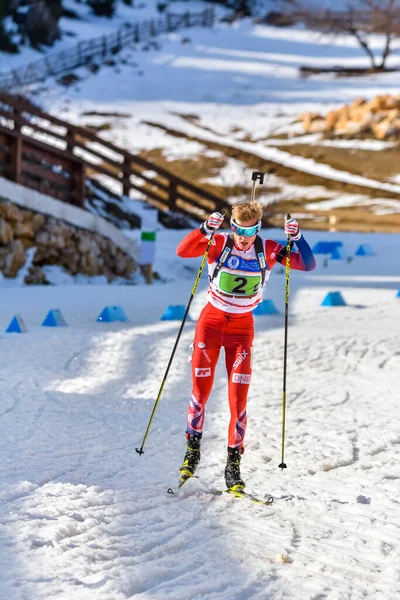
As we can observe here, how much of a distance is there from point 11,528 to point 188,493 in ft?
3.88

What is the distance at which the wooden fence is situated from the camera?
4334 centimetres

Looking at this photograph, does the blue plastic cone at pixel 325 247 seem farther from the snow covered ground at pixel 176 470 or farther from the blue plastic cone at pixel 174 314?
the blue plastic cone at pixel 174 314

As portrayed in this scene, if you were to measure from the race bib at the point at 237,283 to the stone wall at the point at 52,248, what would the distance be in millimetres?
8120

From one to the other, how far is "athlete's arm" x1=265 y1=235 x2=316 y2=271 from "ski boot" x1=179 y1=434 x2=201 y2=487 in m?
1.19

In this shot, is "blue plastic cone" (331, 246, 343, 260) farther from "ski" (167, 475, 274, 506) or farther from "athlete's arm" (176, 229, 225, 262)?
"ski" (167, 475, 274, 506)

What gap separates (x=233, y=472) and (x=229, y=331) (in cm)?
86

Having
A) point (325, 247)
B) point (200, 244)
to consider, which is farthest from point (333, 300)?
point (200, 244)

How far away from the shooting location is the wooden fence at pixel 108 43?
4334 cm

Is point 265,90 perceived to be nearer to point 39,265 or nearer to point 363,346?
point 39,265

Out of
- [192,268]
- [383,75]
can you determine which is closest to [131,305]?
[192,268]

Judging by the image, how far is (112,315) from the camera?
10320mm

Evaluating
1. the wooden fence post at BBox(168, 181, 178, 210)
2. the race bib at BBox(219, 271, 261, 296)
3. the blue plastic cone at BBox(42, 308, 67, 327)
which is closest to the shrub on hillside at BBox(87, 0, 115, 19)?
the wooden fence post at BBox(168, 181, 178, 210)

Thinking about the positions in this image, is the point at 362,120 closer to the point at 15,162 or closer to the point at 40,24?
the point at 40,24

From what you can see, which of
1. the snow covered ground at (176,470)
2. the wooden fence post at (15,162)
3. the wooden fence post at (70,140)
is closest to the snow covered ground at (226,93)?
the wooden fence post at (70,140)
